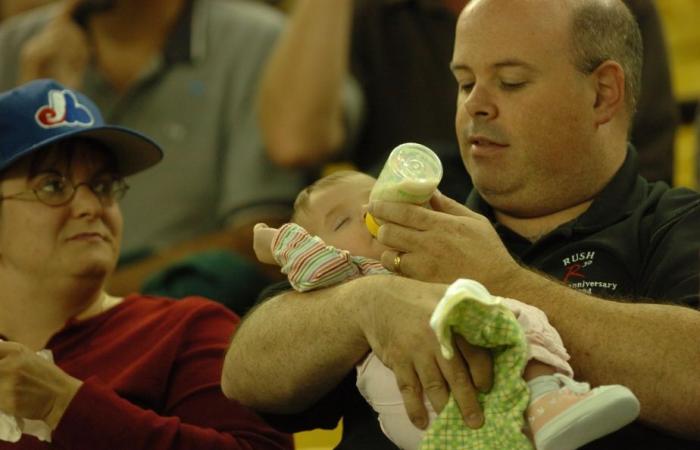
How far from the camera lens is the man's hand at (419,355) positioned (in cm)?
191

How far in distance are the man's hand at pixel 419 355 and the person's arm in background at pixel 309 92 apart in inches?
66.5

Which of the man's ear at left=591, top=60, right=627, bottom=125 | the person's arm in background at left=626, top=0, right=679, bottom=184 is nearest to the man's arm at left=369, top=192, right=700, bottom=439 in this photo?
the man's ear at left=591, top=60, right=627, bottom=125

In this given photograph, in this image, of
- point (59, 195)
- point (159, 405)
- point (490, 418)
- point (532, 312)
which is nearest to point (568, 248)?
point (532, 312)

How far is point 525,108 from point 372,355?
52cm

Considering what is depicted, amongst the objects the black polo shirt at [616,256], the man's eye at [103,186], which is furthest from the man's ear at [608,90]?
the man's eye at [103,186]

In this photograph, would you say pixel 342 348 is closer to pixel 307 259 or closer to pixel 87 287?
pixel 307 259

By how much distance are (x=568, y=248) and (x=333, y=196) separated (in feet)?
1.26

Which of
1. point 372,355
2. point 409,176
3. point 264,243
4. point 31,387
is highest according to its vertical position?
point 409,176

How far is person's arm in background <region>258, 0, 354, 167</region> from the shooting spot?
3.68 m

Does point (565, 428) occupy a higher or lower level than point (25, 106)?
lower

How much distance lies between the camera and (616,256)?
2232mm

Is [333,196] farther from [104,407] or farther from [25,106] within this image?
[25,106]

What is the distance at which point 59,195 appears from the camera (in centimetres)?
261

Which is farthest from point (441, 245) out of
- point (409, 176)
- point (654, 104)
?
point (654, 104)
